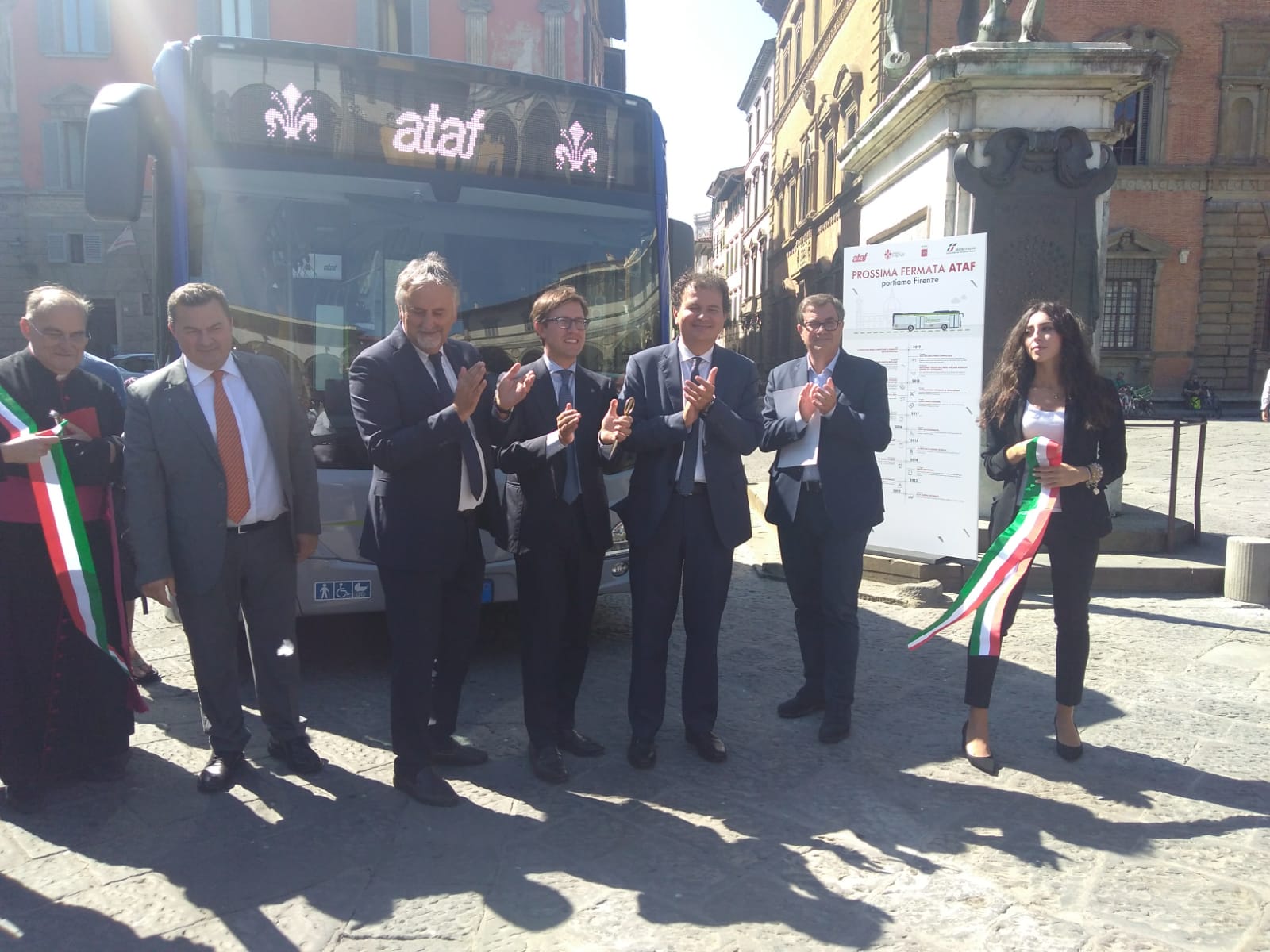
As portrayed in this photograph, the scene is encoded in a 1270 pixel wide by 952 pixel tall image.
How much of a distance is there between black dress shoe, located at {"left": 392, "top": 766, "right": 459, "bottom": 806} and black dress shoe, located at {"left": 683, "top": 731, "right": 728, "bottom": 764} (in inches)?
38.4

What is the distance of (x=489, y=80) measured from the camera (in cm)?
508

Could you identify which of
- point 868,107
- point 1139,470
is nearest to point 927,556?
point 1139,470

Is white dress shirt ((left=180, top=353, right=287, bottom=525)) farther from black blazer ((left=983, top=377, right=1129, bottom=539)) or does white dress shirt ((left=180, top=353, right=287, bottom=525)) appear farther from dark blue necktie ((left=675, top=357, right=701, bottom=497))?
black blazer ((left=983, top=377, right=1129, bottom=539))

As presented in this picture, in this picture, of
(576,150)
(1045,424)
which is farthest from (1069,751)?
(576,150)

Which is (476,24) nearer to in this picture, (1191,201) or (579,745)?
(1191,201)

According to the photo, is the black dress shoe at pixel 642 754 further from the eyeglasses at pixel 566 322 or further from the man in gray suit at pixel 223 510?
the eyeglasses at pixel 566 322

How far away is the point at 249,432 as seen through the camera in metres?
3.59

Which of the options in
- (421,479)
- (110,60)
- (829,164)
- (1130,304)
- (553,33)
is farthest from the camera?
(829,164)

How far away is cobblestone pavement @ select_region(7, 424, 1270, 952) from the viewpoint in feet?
8.88

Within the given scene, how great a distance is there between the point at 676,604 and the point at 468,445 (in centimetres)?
100

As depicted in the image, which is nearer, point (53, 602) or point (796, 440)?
point (53, 602)

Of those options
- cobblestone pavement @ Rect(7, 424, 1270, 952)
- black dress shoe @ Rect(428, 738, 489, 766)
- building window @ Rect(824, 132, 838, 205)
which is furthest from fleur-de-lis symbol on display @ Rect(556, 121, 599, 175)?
building window @ Rect(824, 132, 838, 205)

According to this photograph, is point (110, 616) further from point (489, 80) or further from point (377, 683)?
point (489, 80)

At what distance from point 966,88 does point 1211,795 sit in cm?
491
